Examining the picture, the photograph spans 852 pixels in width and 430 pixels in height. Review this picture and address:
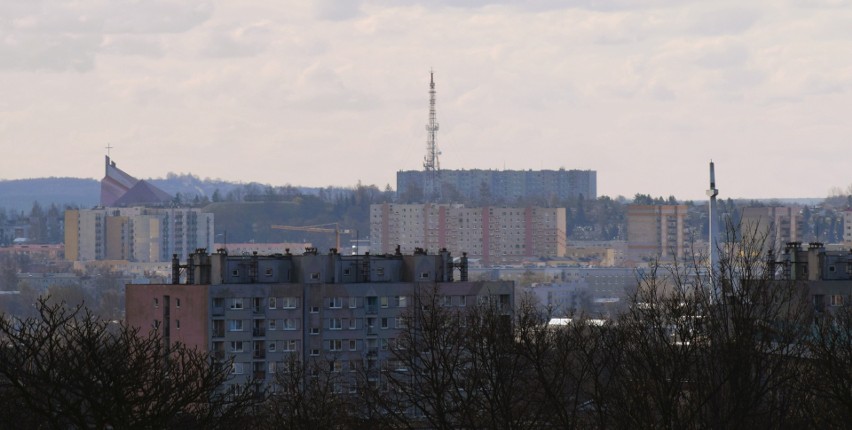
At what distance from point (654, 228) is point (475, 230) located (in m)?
13.0

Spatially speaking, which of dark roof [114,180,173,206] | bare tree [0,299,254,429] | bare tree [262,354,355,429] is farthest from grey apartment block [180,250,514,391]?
dark roof [114,180,173,206]

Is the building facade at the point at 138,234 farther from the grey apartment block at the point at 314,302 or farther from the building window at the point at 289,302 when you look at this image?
the building window at the point at 289,302

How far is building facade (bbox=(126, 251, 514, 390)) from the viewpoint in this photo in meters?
39.7

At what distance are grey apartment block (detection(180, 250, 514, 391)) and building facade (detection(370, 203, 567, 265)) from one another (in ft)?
382

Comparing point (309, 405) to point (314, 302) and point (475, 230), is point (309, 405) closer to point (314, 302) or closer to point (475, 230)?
point (314, 302)


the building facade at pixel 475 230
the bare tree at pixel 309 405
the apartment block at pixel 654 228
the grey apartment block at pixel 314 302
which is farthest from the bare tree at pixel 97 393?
the apartment block at pixel 654 228

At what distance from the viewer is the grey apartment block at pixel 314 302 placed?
3981 centimetres

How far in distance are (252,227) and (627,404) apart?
551 ft

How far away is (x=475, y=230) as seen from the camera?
6457 inches

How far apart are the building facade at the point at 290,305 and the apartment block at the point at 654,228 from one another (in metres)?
117

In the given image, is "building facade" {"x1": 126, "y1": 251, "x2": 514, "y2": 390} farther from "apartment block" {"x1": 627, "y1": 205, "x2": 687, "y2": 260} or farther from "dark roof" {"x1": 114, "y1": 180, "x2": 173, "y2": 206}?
"dark roof" {"x1": 114, "y1": 180, "x2": 173, "y2": 206}

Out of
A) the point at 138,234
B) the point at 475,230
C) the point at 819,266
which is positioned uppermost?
the point at 475,230

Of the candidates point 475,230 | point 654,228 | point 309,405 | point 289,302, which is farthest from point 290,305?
point 475,230

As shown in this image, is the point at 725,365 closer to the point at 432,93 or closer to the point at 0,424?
the point at 0,424
